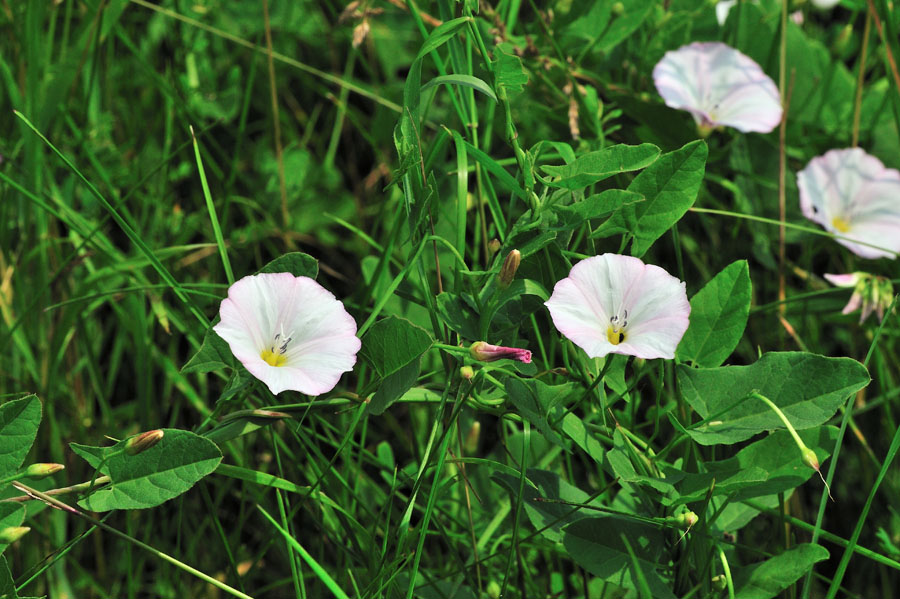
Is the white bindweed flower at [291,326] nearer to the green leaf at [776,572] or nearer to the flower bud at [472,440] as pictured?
the flower bud at [472,440]

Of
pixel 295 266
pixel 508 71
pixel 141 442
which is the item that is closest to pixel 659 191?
pixel 508 71

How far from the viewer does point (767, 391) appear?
1.14 meters

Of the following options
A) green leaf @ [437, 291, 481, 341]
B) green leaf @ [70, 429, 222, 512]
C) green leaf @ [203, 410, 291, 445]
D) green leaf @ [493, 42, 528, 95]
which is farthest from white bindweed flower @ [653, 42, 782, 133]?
green leaf @ [70, 429, 222, 512]

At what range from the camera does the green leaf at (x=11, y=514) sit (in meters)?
1.03

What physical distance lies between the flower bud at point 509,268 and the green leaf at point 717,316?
302 millimetres

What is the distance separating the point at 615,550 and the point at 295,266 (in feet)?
1.88

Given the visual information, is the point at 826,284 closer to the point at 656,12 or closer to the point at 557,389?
the point at 656,12

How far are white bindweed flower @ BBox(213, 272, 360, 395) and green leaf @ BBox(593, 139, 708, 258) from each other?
380 millimetres

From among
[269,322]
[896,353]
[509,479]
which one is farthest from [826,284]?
[269,322]

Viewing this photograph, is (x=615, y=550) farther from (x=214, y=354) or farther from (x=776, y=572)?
(x=214, y=354)

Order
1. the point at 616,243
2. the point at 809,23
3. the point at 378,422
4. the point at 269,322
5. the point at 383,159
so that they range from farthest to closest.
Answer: the point at 809,23, the point at 383,159, the point at 378,422, the point at 616,243, the point at 269,322

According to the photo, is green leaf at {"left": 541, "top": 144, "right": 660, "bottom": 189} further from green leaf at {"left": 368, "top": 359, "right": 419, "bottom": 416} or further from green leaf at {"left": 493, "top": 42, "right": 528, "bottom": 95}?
green leaf at {"left": 368, "top": 359, "right": 419, "bottom": 416}

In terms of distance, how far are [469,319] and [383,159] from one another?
95 cm

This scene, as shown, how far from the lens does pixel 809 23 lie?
7.97 feet
